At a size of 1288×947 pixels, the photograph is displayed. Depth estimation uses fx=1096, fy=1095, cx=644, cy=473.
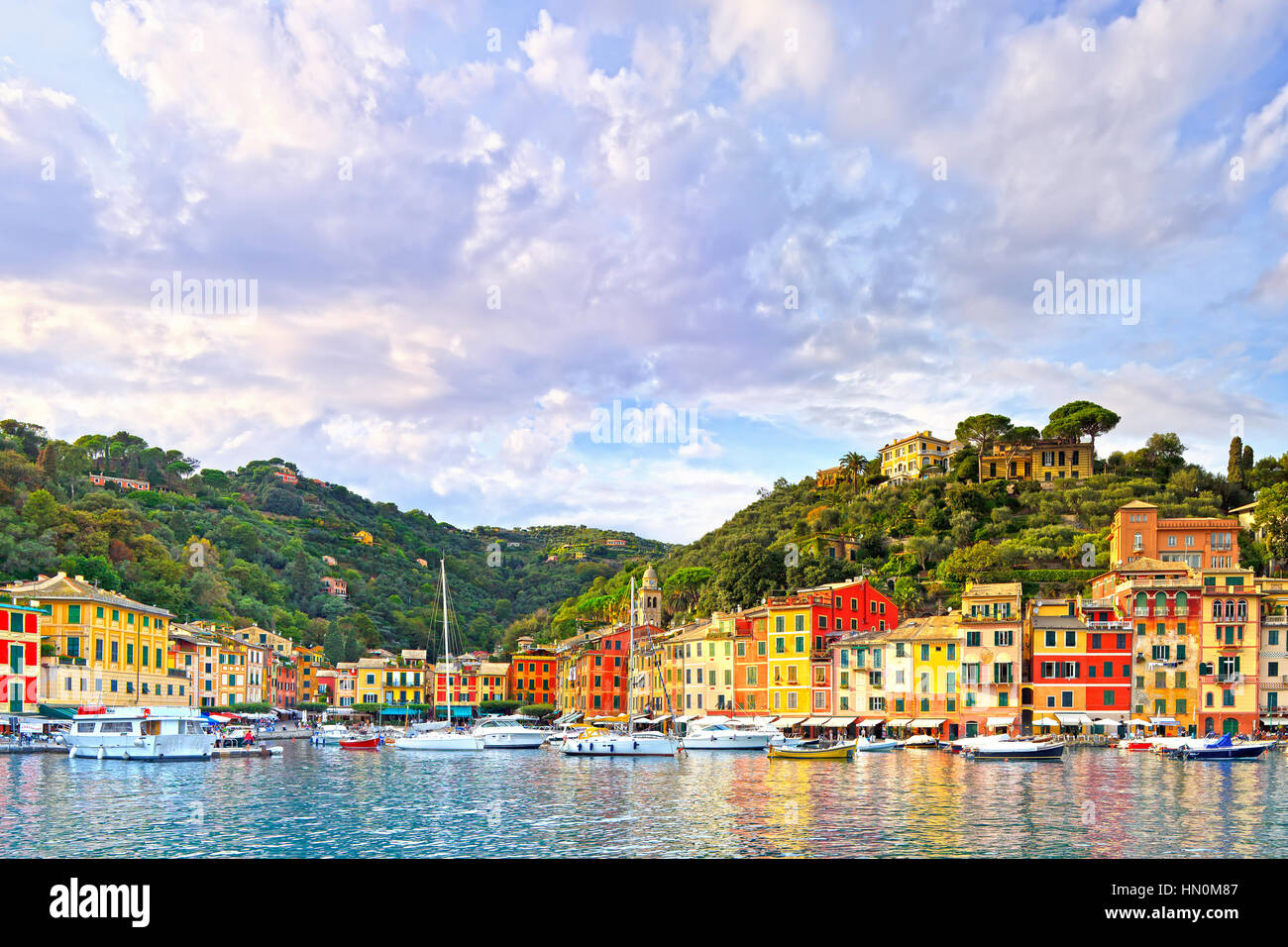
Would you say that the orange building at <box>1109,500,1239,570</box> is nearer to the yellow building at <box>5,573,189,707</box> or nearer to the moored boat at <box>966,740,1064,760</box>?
the moored boat at <box>966,740,1064,760</box>

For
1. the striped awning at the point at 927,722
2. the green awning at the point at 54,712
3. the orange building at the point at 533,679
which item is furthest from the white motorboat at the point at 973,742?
the orange building at the point at 533,679

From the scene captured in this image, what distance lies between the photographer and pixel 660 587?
431 feet

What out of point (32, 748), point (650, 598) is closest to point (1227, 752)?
point (32, 748)

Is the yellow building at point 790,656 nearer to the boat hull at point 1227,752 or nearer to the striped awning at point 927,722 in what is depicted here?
the striped awning at point 927,722

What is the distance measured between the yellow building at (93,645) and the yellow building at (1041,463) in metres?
95.1

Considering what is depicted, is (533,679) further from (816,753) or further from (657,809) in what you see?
(657,809)

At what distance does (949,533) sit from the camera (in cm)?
11719

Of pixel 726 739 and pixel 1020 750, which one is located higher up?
pixel 1020 750

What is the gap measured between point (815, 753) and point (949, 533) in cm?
5814
